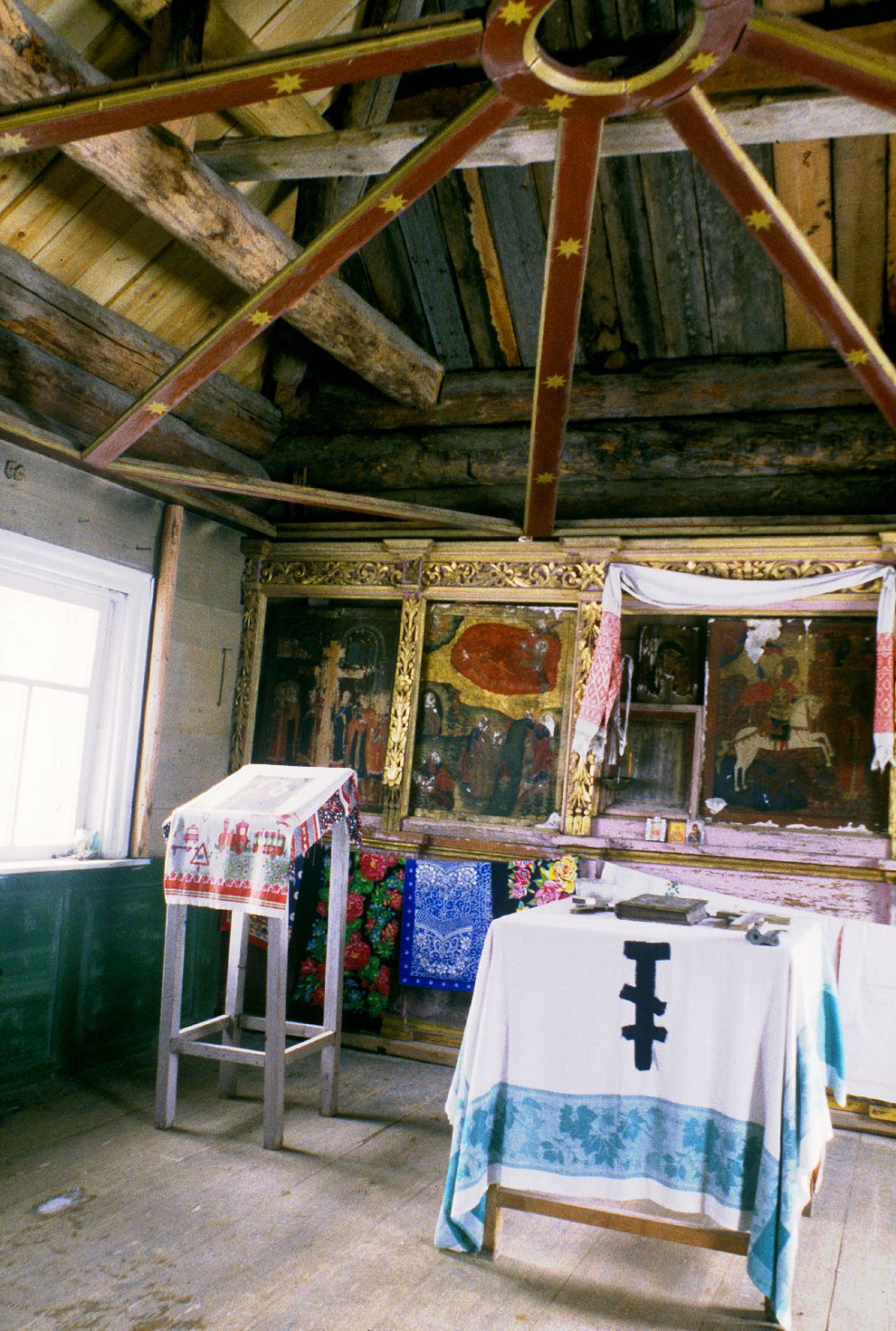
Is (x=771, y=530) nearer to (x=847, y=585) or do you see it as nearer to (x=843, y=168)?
(x=847, y=585)

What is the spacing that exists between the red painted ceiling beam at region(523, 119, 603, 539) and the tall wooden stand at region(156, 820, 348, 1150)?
2022mm

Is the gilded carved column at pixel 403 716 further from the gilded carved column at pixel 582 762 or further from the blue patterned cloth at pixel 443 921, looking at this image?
the gilded carved column at pixel 582 762

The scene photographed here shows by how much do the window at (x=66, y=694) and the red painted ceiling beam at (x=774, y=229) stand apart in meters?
3.57

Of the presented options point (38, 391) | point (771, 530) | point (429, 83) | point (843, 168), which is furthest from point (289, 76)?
point (771, 530)

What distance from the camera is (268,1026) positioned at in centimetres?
421

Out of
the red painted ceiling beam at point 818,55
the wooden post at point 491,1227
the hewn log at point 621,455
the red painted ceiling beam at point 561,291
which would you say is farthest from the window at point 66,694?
the red painted ceiling beam at point 818,55

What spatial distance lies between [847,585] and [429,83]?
11.8 ft

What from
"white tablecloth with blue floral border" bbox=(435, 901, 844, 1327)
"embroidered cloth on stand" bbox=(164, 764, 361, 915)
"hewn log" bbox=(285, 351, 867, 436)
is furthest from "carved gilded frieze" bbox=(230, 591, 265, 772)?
"white tablecloth with blue floral border" bbox=(435, 901, 844, 1327)

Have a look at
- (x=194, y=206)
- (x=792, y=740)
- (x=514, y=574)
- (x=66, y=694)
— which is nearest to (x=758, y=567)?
(x=792, y=740)

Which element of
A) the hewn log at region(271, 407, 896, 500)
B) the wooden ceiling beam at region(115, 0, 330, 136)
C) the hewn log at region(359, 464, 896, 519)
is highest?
Answer: the wooden ceiling beam at region(115, 0, 330, 136)

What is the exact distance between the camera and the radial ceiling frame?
2682mm

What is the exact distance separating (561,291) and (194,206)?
170 cm

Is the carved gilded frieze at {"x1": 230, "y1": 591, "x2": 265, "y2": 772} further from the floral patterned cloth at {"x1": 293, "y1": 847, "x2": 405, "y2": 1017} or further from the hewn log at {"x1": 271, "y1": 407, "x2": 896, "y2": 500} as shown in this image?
the floral patterned cloth at {"x1": 293, "y1": 847, "x2": 405, "y2": 1017}

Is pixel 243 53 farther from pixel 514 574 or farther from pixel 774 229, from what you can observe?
pixel 514 574
